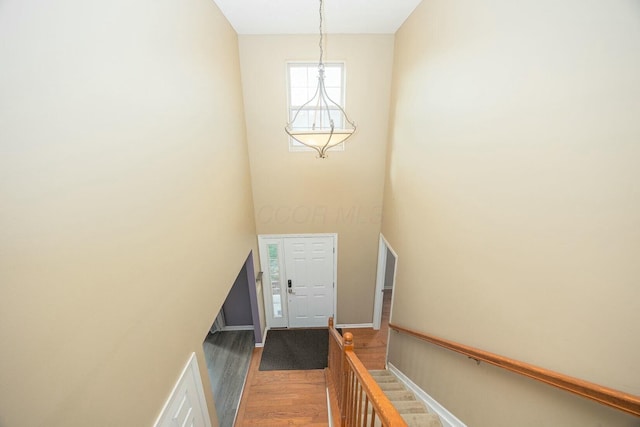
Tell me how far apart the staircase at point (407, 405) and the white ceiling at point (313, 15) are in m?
4.09

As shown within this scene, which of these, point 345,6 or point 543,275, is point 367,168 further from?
point 543,275

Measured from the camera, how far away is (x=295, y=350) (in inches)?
182

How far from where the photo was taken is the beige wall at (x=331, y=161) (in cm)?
367

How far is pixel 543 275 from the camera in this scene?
1378mm

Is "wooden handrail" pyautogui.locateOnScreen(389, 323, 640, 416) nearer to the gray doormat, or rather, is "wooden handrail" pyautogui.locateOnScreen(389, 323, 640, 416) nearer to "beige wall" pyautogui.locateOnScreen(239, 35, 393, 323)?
"beige wall" pyautogui.locateOnScreen(239, 35, 393, 323)

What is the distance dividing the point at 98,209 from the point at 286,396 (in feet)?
12.0

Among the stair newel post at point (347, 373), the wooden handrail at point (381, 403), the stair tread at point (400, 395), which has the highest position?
the wooden handrail at point (381, 403)

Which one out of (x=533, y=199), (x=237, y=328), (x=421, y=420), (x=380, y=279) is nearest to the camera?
(x=533, y=199)

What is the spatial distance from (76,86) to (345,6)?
113 inches

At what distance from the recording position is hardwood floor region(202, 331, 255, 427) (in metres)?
3.57

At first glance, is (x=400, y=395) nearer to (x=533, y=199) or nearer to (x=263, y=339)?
(x=533, y=199)

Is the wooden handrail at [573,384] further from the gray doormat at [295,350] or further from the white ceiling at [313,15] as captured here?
the white ceiling at [313,15]

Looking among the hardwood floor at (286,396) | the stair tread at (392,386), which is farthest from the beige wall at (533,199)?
the hardwood floor at (286,396)

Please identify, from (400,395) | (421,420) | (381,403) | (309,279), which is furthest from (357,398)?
(309,279)
